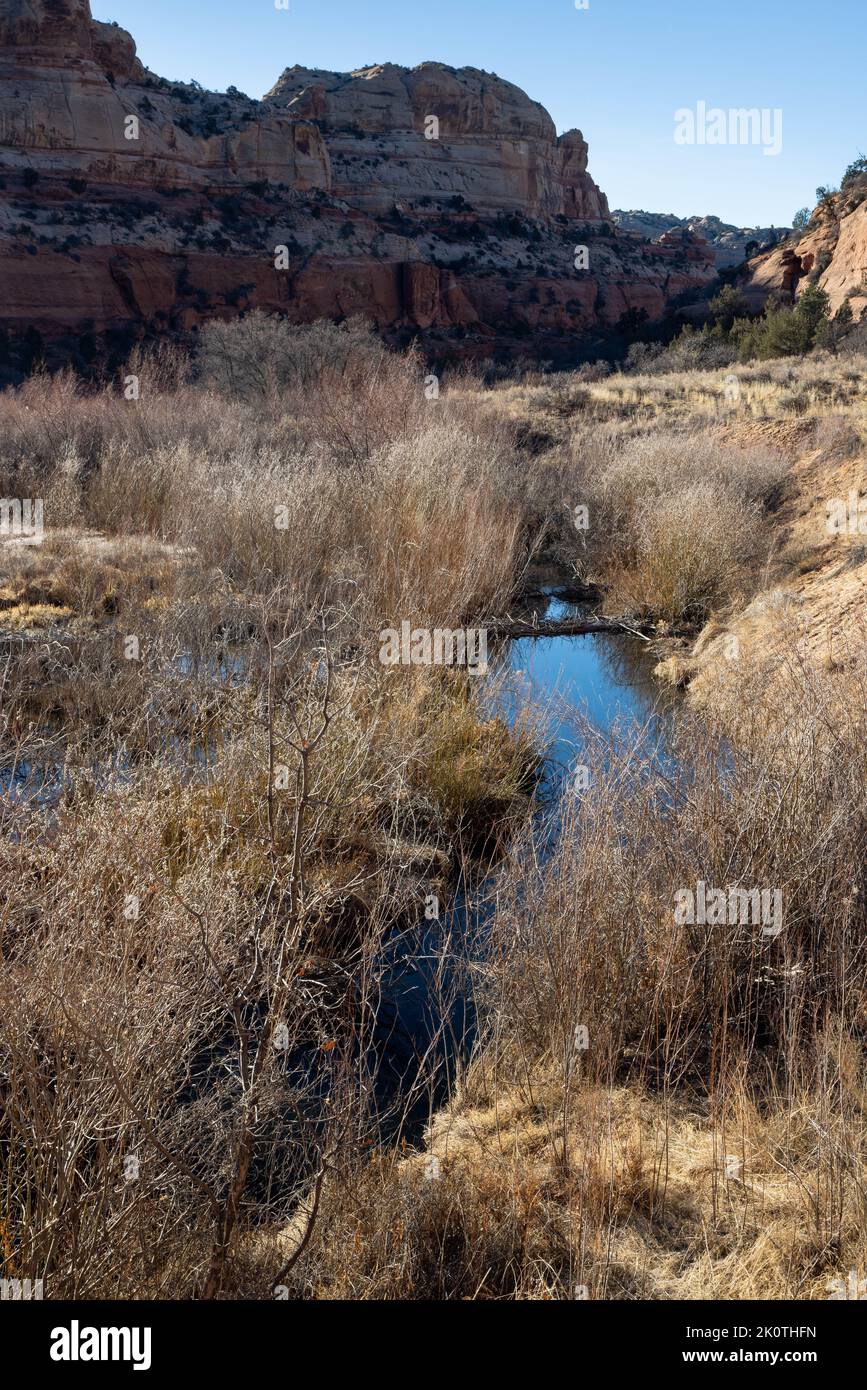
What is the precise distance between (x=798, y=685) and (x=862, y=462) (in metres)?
8.68

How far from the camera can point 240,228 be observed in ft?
162

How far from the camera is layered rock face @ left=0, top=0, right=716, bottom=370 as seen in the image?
43312 mm

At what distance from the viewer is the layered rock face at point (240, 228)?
43312 mm

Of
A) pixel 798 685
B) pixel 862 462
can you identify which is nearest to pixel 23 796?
pixel 798 685

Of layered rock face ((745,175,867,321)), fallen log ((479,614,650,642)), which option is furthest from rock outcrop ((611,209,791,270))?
fallen log ((479,614,650,642))

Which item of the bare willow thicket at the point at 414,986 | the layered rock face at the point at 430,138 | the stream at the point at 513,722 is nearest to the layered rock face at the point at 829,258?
the layered rock face at the point at 430,138

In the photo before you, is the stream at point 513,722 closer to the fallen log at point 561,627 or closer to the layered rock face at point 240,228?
the fallen log at point 561,627

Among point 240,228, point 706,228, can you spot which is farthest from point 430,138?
point 706,228

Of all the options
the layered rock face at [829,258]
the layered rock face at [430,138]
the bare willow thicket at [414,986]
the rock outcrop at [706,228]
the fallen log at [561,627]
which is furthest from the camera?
the rock outcrop at [706,228]

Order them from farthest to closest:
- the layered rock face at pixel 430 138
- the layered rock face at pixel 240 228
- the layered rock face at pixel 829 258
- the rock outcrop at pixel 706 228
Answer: the rock outcrop at pixel 706 228, the layered rock face at pixel 430 138, the layered rock face at pixel 240 228, the layered rock face at pixel 829 258

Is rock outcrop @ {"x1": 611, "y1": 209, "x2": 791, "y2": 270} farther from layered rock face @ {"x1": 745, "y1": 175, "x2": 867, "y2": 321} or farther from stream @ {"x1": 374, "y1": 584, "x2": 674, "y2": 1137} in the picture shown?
stream @ {"x1": 374, "y1": 584, "x2": 674, "y2": 1137}

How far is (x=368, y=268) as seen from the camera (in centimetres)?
5056

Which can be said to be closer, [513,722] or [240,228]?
[513,722]

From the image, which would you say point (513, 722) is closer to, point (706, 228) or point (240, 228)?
point (240, 228)
